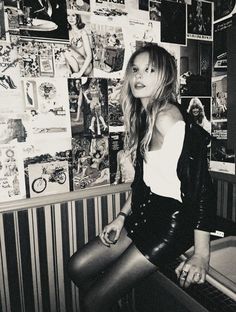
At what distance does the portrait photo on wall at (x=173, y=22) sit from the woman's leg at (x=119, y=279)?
1352 mm

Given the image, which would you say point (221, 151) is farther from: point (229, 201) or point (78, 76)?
point (78, 76)

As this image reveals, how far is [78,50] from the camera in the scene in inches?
59.2

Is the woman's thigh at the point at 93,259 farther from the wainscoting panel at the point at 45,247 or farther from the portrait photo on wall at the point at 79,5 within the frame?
the portrait photo on wall at the point at 79,5

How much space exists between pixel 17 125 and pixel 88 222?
70 centimetres

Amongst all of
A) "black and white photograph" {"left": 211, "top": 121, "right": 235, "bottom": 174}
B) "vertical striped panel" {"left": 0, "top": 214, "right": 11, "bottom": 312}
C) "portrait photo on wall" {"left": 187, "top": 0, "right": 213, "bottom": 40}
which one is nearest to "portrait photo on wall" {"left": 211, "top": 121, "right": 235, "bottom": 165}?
"black and white photograph" {"left": 211, "top": 121, "right": 235, "bottom": 174}

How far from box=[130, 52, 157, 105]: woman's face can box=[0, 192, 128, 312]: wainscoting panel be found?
0.71 metres

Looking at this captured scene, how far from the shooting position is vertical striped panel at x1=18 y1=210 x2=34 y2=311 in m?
1.47

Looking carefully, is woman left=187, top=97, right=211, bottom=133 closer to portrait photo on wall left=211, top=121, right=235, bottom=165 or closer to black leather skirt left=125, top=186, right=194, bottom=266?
portrait photo on wall left=211, top=121, right=235, bottom=165

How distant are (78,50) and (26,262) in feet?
3.94

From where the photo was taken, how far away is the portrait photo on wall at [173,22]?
172 centimetres

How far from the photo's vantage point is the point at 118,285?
1.04m

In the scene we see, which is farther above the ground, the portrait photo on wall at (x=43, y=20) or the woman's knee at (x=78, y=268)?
the portrait photo on wall at (x=43, y=20)

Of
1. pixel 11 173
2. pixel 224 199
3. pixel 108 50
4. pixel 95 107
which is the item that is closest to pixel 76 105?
pixel 95 107

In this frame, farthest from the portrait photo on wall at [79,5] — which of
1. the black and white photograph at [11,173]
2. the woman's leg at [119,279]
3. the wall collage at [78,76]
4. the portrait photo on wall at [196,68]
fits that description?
the woman's leg at [119,279]
